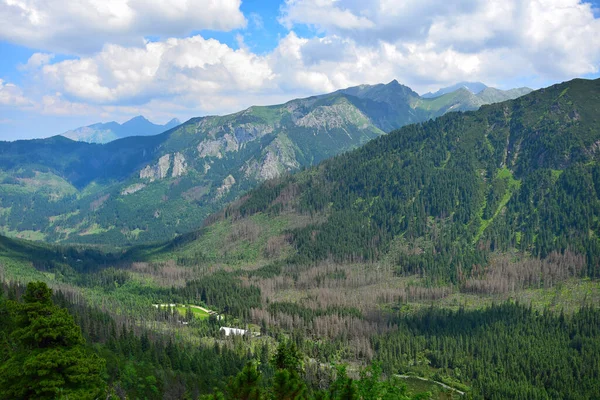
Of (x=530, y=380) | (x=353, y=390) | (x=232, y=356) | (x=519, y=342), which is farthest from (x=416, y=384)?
(x=353, y=390)

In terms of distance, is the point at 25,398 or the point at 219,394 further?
the point at 25,398

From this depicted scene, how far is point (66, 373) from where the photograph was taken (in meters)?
48.1

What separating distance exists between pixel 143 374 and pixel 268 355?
7898 cm

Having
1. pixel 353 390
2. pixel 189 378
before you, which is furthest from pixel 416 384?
pixel 353 390

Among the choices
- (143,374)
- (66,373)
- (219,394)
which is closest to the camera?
(219,394)

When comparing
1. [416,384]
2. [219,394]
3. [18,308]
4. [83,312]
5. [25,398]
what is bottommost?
[416,384]

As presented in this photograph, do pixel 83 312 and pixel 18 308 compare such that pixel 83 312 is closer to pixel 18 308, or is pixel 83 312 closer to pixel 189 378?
pixel 189 378

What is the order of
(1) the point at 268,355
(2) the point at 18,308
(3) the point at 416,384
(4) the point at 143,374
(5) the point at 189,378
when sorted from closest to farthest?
1. (2) the point at 18,308
2. (4) the point at 143,374
3. (5) the point at 189,378
4. (3) the point at 416,384
5. (1) the point at 268,355

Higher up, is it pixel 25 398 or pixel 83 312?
pixel 25 398

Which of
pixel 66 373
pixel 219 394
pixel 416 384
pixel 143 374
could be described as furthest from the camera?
pixel 416 384

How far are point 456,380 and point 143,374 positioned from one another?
375 feet

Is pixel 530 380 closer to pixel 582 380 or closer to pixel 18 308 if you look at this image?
pixel 582 380

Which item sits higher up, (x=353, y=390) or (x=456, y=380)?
(x=353, y=390)

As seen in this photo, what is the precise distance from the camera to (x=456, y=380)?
174 meters
